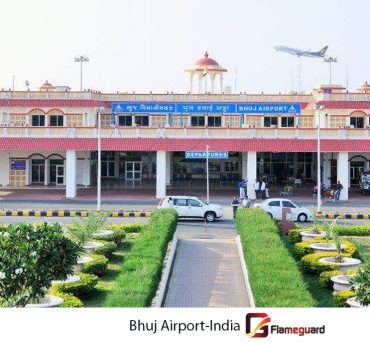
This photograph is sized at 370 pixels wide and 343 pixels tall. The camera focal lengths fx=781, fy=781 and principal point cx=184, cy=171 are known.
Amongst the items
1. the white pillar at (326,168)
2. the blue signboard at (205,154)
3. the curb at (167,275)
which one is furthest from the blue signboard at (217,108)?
the curb at (167,275)

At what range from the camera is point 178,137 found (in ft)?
149

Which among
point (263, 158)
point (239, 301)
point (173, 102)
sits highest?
point (173, 102)

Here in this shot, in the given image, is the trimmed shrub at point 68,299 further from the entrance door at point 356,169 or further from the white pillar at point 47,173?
the entrance door at point 356,169

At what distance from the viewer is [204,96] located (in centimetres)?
5538

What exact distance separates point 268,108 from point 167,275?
2960 cm

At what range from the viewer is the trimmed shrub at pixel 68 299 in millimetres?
17736

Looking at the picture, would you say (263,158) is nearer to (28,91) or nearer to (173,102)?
(173,102)

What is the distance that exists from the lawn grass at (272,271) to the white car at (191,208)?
22.0 feet

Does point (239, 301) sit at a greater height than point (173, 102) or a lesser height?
lesser

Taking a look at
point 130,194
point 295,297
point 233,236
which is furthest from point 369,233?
point 130,194

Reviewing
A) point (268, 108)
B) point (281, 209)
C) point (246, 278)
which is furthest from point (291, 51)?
point (246, 278)

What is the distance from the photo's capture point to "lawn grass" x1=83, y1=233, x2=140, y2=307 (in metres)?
19.6
